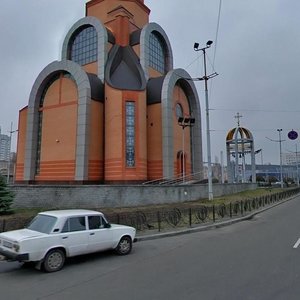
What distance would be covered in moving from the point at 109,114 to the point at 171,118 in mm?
6711

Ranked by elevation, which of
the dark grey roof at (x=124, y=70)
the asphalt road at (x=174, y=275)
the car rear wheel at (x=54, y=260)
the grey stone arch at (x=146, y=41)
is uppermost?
the grey stone arch at (x=146, y=41)

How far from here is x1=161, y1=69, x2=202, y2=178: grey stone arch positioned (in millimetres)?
35500

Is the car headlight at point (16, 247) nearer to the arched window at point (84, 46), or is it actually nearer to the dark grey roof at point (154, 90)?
the dark grey roof at point (154, 90)

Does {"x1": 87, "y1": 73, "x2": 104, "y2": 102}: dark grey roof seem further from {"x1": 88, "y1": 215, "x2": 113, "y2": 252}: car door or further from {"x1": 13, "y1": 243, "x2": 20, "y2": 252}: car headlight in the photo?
{"x1": 13, "y1": 243, "x2": 20, "y2": 252}: car headlight

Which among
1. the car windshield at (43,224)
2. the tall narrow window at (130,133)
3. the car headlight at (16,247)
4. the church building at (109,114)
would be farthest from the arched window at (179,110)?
the car headlight at (16,247)

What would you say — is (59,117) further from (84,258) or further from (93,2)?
(84,258)

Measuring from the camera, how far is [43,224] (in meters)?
8.73

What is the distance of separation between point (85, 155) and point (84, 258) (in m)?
24.5

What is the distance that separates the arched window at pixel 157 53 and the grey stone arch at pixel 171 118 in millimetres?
4165

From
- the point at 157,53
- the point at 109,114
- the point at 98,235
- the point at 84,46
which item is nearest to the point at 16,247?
the point at 98,235

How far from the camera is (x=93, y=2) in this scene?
4550cm

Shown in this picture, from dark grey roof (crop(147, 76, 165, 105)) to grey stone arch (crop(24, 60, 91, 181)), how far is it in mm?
7205

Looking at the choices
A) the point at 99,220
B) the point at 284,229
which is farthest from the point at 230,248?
the point at 284,229

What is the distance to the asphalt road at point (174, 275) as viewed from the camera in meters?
6.05
